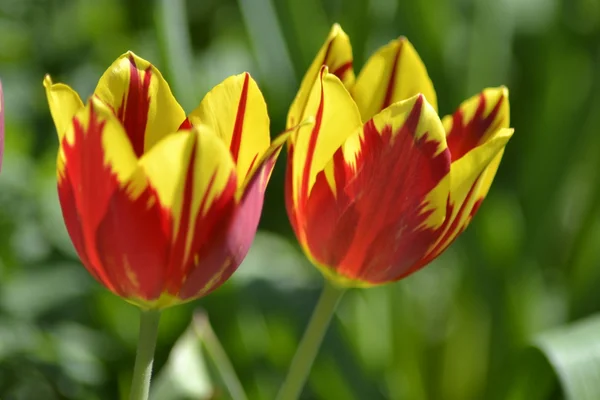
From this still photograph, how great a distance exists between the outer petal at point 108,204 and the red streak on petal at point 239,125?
7cm

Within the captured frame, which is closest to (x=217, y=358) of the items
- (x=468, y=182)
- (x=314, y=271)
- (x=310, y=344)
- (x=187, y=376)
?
(x=187, y=376)

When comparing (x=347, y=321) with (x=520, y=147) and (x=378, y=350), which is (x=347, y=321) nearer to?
(x=378, y=350)

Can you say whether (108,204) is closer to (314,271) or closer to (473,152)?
(473,152)

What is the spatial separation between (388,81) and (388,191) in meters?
0.12

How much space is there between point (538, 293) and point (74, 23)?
0.80 m

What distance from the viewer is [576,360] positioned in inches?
31.3

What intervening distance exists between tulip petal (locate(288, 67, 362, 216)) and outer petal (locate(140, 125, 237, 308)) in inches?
3.1

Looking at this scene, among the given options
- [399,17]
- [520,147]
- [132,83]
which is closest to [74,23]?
[399,17]

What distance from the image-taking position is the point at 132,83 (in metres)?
0.55

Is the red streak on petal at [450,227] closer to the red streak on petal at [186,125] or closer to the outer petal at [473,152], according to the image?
the outer petal at [473,152]

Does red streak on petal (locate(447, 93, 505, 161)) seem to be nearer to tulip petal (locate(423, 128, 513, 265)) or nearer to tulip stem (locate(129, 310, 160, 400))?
tulip petal (locate(423, 128, 513, 265))

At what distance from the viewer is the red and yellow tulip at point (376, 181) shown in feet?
1.74

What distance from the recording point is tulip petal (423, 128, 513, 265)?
0.53m

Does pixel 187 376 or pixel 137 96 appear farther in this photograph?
pixel 187 376
